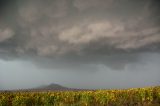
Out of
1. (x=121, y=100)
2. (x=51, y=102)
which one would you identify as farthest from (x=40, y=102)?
(x=121, y=100)

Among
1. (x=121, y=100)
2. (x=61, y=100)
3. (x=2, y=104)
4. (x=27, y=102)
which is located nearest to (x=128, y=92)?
(x=121, y=100)

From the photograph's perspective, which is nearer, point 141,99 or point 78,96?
point 141,99

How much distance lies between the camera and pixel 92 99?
61.4 meters

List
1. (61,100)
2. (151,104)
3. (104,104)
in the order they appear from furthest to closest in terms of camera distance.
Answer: (61,100)
(104,104)
(151,104)

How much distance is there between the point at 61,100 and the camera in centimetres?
6281

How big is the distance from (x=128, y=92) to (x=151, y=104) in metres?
9.78

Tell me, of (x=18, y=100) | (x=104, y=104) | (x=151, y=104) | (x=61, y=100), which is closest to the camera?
(x=151, y=104)

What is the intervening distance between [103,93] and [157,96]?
10.8 metres

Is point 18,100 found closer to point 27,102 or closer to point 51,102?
point 27,102

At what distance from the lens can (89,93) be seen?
63.1 metres

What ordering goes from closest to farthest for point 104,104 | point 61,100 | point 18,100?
point 18,100 < point 104,104 < point 61,100

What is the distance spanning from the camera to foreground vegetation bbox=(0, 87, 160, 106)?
54.2 m

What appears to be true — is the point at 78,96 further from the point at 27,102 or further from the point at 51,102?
the point at 27,102

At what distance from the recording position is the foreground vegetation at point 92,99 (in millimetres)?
54234
